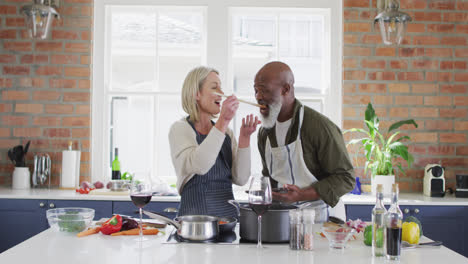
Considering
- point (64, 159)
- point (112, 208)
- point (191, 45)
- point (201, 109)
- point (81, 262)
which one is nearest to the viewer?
point (81, 262)

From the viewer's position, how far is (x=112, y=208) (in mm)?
3734

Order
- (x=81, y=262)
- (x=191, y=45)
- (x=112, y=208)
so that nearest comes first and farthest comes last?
1. (x=81, y=262)
2. (x=112, y=208)
3. (x=191, y=45)

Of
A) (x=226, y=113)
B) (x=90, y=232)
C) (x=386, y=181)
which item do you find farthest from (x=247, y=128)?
(x=386, y=181)

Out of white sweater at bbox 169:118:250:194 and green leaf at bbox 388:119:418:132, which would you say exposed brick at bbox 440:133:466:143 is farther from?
white sweater at bbox 169:118:250:194

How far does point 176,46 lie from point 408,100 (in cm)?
223

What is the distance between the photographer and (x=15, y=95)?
14.3ft

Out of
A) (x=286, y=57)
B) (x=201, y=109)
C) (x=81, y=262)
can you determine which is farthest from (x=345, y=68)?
(x=81, y=262)

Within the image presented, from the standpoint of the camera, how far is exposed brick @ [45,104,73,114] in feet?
14.3

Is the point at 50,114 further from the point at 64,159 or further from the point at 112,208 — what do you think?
the point at 112,208

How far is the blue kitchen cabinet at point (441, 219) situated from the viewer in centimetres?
371

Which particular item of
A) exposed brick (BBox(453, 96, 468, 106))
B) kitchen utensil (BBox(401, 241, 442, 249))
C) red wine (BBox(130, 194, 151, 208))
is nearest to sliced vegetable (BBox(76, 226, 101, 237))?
red wine (BBox(130, 194, 151, 208))

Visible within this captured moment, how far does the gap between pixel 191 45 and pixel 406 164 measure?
230 cm

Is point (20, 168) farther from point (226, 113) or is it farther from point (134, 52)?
point (226, 113)

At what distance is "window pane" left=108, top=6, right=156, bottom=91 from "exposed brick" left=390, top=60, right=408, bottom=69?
87.5 inches
